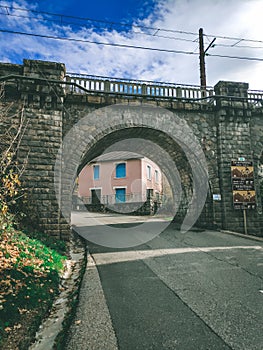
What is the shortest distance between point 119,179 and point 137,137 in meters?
15.0

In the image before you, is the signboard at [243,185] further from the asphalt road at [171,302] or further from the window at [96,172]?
the window at [96,172]

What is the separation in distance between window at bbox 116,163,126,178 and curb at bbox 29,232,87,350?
20895 millimetres

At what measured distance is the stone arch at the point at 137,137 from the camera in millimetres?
9570

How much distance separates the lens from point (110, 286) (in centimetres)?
446

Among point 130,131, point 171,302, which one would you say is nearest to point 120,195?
point 130,131

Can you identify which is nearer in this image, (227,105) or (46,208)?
(46,208)

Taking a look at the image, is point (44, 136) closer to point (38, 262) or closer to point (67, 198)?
point (67, 198)

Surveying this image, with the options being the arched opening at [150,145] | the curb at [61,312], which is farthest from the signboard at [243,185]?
the curb at [61,312]

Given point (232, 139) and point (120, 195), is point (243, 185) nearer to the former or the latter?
point (232, 139)

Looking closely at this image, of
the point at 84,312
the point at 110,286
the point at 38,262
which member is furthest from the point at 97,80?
the point at 84,312

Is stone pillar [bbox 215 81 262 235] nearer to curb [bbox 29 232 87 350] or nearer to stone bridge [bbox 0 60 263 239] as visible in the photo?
stone bridge [bbox 0 60 263 239]

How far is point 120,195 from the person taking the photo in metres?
26.7

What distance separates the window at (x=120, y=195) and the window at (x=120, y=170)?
1.50 metres

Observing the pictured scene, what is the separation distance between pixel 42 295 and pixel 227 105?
1059cm
